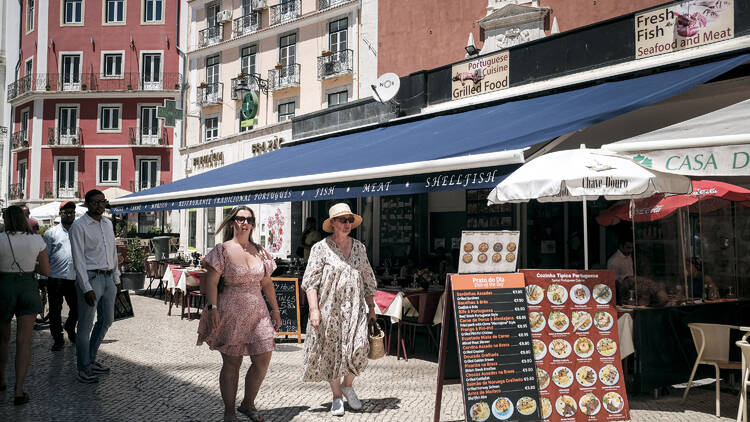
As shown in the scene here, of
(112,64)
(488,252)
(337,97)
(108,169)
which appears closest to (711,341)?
(488,252)

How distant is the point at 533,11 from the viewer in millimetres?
13266

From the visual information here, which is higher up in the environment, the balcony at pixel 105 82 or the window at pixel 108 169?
the balcony at pixel 105 82

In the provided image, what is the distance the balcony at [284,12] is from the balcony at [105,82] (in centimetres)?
1285

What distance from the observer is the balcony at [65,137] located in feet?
119

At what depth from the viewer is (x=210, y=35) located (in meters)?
27.4

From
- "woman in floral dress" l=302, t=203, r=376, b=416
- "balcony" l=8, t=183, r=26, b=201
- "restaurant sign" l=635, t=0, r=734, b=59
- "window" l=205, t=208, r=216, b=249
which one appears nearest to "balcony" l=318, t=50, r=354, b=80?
"window" l=205, t=208, r=216, b=249

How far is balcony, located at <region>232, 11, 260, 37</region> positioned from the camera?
83.0 feet

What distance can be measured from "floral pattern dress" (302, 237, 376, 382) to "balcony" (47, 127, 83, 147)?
115 feet

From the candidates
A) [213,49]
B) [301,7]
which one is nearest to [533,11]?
[301,7]

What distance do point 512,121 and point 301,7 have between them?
1627 cm

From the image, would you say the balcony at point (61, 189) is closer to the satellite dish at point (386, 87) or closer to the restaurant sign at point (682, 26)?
the satellite dish at point (386, 87)

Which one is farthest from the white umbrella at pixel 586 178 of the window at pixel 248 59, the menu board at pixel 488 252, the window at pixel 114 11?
the window at pixel 114 11

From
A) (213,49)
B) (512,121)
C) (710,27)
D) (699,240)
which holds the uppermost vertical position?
(213,49)

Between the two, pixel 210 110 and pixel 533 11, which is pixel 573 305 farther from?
pixel 210 110
